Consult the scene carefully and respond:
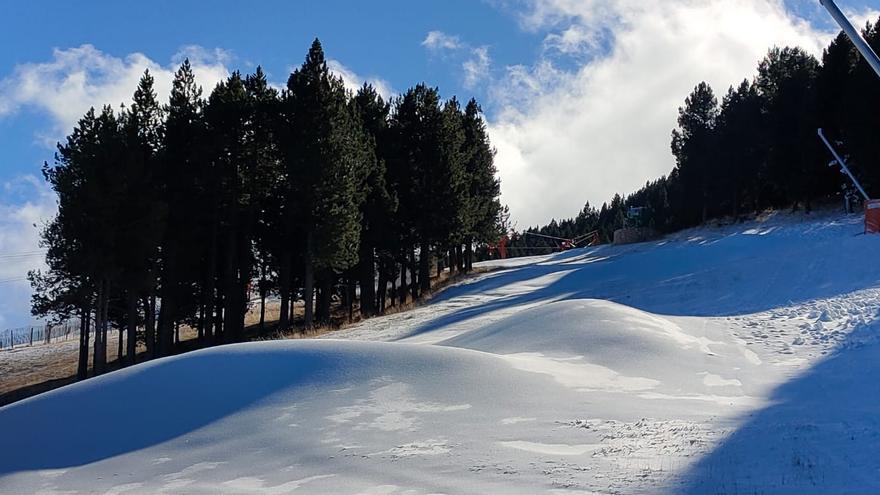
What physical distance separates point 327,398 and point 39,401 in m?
4.94

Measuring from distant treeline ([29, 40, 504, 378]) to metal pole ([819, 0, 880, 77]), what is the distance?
2121 centimetres

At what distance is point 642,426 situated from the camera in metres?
8.91

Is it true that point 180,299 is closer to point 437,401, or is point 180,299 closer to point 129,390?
point 129,390

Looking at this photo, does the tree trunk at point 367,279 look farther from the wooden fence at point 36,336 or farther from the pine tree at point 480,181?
the wooden fence at point 36,336

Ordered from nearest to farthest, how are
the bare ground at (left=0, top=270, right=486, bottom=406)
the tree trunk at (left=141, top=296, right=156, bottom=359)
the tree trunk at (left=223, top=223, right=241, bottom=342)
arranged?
the tree trunk at (left=141, top=296, right=156, bottom=359), the tree trunk at (left=223, top=223, right=241, bottom=342), the bare ground at (left=0, top=270, right=486, bottom=406)

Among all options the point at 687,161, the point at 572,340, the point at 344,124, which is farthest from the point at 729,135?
the point at 572,340

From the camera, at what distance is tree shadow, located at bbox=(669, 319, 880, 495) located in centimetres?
638

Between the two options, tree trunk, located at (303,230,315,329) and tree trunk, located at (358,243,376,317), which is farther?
tree trunk, located at (358,243,376,317)

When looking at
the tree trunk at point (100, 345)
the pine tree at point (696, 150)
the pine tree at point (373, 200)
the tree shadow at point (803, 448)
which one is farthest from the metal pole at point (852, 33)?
the pine tree at point (696, 150)

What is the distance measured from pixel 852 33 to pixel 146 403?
11.4 metres

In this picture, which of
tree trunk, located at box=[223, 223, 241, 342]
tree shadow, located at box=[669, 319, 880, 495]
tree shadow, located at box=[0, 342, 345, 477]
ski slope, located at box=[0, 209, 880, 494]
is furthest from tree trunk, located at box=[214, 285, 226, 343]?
tree shadow, located at box=[669, 319, 880, 495]

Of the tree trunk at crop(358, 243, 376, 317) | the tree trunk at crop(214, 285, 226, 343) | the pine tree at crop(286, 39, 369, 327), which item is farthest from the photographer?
the tree trunk at crop(358, 243, 376, 317)

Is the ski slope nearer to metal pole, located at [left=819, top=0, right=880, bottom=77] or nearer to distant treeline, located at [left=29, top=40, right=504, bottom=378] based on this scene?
metal pole, located at [left=819, top=0, right=880, bottom=77]

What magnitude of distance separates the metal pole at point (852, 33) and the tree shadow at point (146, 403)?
8.99m
